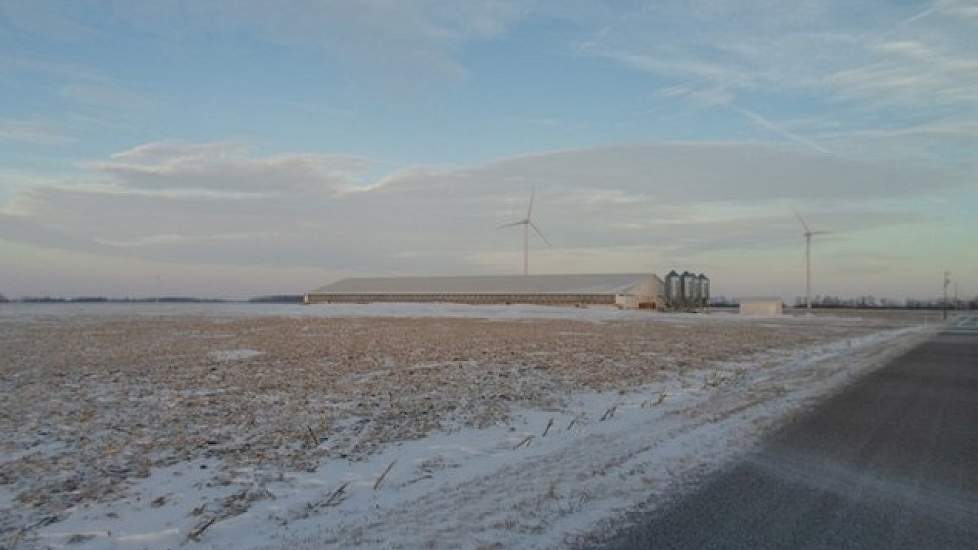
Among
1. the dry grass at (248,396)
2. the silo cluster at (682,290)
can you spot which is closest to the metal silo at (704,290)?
the silo cluster at (682,290)

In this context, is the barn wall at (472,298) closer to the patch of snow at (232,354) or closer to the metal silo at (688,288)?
the metal silo at (688,288)

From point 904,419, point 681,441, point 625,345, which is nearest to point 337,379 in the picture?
point 681,441

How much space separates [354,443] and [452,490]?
2876mm

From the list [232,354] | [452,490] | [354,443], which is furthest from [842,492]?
[232,354]

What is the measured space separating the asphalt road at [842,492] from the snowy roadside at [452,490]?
1.82ft

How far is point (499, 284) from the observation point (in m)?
119

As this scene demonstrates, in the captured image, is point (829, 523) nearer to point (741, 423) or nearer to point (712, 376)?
point (741, 423)

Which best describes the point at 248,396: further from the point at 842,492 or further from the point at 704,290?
the point at 704,290

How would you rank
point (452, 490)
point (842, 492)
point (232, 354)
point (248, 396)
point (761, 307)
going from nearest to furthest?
point (842, 492) → point (452, 490) → point (248, 396) → point (232, 354) → point (761, 307)

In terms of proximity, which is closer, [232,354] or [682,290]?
[232,354]

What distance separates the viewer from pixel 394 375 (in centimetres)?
1864

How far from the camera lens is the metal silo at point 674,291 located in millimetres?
111750

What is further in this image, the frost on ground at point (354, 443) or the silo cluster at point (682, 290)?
the silo cluster at point (682, 290)

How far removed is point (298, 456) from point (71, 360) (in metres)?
15.5
